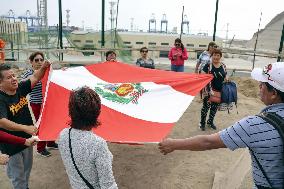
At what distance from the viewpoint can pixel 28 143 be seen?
3100mm

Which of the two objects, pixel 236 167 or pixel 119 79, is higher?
pixel 119 79

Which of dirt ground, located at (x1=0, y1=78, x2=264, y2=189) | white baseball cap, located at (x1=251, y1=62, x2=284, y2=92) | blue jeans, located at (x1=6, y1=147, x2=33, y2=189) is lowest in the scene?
dirt ground, located at (x1=0, y1=78, x2=264, y2=189)

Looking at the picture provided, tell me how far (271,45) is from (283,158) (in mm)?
41959

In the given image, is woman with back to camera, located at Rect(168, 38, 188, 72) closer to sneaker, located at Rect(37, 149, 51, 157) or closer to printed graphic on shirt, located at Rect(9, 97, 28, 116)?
sneaker, located at Rect(37, 149, 51, 157)

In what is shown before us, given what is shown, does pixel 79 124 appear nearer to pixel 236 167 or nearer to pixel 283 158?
pixel 283 158

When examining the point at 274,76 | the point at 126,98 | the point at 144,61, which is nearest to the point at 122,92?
the point at 126,98

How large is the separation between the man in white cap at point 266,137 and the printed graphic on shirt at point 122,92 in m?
3.05

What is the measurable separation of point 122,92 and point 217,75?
2.27 metres

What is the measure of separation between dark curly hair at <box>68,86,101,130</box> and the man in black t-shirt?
146 centimetres

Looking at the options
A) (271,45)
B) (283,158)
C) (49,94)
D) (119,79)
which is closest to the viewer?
(283,158)

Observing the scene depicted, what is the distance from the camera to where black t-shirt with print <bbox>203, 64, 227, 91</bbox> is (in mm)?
6340

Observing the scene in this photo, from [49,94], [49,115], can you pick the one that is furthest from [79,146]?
[49,94]

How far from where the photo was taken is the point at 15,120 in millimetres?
3459

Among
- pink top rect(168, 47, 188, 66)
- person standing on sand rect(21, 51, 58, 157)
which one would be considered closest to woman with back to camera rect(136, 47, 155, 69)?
pink top rect(168, 47, 188, 66)
